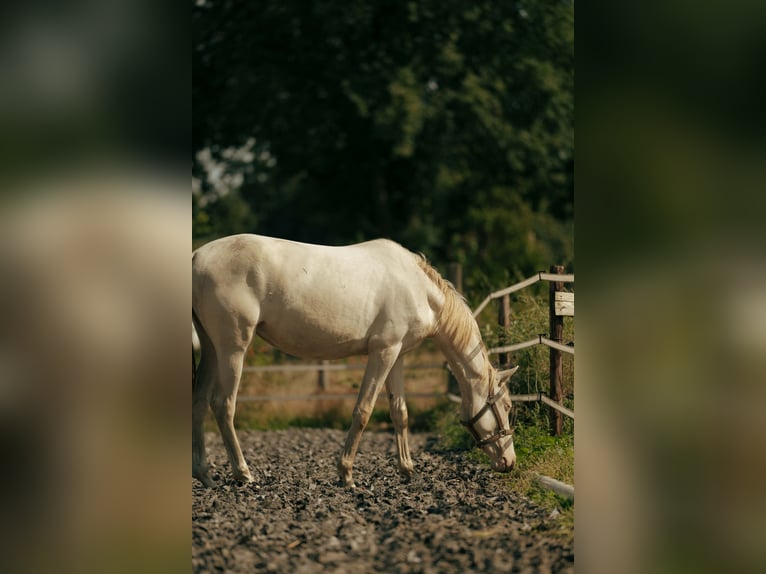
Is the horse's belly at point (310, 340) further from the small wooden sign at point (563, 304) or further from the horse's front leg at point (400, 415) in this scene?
the small wooden sign at point (563, 304)

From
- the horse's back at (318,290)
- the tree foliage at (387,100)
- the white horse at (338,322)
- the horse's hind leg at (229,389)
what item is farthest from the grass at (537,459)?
the tree foliage at (387,100)

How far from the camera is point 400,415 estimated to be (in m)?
6.62

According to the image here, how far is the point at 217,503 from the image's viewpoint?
523 cm

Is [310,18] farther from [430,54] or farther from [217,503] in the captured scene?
[217,503]

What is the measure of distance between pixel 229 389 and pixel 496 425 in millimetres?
2166

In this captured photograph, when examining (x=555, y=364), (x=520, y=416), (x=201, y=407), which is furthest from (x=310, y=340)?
(x=520, y=416)

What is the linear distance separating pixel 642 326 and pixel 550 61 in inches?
628

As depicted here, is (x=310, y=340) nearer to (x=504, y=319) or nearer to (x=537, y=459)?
(x=537, y=459)

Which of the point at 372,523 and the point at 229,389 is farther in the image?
the point at 229,389

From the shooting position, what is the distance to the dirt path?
376 centimetres

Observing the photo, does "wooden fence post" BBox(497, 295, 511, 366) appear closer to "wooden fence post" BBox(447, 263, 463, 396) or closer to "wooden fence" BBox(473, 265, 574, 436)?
"wooden fence" BBox(473, 265, 574, 436)

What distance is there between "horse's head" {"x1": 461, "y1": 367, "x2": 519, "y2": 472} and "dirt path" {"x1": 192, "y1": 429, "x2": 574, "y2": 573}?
0.54 feet

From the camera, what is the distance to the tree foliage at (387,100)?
652 inches

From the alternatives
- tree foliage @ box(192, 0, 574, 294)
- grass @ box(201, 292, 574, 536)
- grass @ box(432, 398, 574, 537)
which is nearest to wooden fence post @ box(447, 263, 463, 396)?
grass @ box(201, 292, 574, 536)
